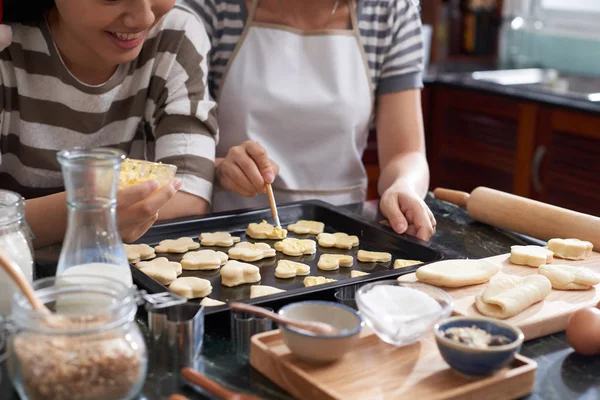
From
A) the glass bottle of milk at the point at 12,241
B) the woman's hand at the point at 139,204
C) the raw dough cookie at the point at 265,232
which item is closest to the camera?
the glass bottle of milk at the point at 12,241

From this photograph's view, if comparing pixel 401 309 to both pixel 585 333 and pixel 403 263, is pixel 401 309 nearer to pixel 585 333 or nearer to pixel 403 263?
pixel 585 333

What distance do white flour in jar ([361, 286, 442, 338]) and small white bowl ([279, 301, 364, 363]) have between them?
4cm

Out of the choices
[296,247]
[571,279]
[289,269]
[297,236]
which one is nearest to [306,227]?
[297,236]

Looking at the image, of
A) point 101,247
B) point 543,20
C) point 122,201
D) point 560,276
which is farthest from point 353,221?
point 543,20

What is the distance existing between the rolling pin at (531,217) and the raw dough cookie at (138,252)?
2.38 ft

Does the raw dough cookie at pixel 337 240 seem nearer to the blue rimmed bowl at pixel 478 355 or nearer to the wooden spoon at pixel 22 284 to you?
the blue rimmed bowl at pixel 478 355

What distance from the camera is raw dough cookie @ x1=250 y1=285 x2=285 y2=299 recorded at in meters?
1.33

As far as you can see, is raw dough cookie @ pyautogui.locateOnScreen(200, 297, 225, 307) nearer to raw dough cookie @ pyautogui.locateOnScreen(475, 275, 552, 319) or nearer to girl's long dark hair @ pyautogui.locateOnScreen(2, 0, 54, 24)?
raw dough cookie @ pyautogui.locateOnScreen(475, 275, 552, 319)

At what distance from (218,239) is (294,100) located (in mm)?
597

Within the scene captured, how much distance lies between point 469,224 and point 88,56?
2.94 ft

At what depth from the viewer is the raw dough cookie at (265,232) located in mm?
1663

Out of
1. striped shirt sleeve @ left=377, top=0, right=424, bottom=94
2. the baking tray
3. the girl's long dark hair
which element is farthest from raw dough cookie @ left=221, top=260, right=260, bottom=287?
striped shirt sleeve @ left=377, top=0, right=424, bottom=94

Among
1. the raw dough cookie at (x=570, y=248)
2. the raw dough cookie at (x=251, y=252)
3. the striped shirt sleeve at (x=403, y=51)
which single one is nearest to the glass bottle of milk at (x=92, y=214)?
the raw dough cookie at (x=251, y=252)

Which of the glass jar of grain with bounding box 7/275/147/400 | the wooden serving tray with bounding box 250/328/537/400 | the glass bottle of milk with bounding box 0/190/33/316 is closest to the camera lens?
the glass jar of grain with bounding box 7/275/147/400
